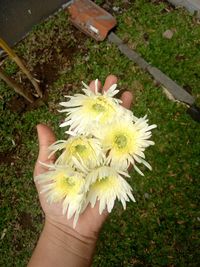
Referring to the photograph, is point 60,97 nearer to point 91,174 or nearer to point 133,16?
point 133,16

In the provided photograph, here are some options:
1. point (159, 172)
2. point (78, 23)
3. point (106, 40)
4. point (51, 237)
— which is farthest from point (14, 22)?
point (51, 237)

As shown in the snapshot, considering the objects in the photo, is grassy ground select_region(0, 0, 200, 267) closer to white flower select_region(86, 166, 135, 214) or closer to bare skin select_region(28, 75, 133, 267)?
bare skin select_region(28, 75, 133, 267)

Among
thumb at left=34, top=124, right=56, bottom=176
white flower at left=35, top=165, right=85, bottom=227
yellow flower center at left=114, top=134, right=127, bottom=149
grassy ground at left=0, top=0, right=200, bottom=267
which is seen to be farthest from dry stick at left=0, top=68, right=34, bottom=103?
yellow flower center at left=114, top=134, right=127, bottom=149

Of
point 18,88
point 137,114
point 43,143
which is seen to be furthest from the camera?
point 137,114

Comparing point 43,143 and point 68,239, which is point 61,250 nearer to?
point 68,239

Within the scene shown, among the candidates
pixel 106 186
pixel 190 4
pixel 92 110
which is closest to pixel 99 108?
pixel 92 110

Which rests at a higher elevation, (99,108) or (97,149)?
(99,108)

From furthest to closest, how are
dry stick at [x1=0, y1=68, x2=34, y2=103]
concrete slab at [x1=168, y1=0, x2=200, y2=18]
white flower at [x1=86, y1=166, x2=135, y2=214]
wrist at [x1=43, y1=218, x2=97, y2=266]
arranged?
1. concrete slab at [x1=168, y1=0, x2=200, y2=18]
2. dry stick at [x1=0, y1=68, x2=34, y2=103]
3. wrist at [x1=43, y1=218, x2=97, y2=266]
4. white flower at [x1=86, y1=166, x2=135, y2=214]
